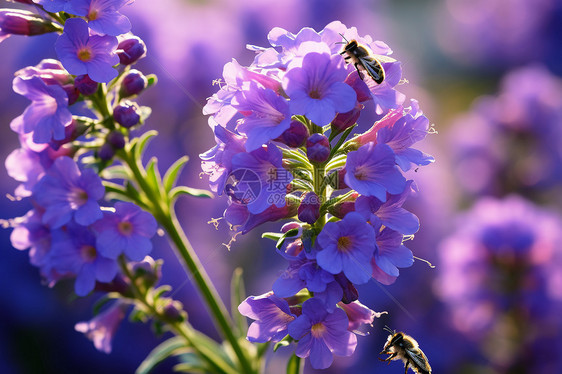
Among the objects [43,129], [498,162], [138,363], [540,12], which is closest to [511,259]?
[498,162]

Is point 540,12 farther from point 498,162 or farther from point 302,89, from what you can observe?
point 302,89

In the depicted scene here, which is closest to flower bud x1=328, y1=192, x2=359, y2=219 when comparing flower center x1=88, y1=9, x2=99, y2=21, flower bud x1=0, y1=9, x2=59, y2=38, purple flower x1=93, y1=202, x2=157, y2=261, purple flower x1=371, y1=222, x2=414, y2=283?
purple flower x1=371, y1=222, x2=414, y2=283

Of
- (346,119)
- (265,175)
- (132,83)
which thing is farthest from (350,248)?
(132,83)

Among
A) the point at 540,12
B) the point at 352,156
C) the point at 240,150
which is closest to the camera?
the point at 352,156

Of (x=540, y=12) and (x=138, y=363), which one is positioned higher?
(x=540, y=12)

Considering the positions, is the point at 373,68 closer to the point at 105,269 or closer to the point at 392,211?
the point at 392,211

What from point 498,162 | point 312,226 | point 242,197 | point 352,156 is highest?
point 352,156
